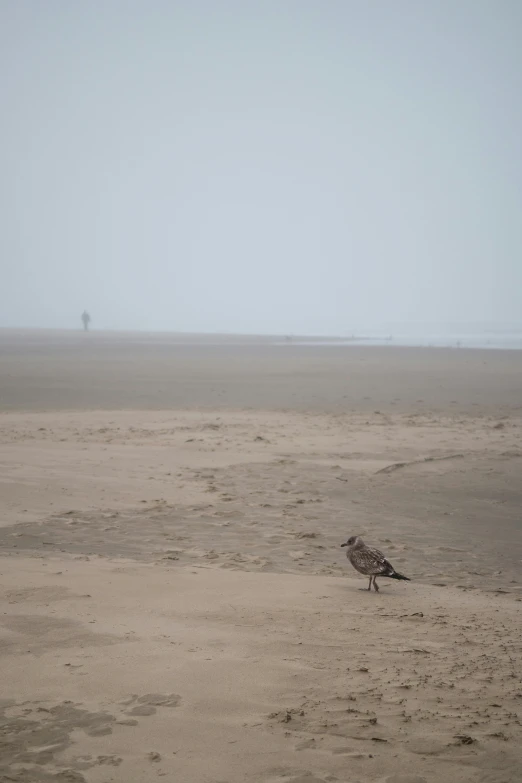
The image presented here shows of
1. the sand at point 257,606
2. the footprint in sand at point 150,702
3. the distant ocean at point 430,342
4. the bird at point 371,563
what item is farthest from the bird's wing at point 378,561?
the distant ocean at point 430,342

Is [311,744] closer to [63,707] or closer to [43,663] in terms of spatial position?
[63,707]

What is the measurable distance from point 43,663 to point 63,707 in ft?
1.89

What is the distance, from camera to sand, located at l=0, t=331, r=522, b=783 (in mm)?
3709

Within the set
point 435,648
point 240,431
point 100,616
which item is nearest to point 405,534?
point 435,648

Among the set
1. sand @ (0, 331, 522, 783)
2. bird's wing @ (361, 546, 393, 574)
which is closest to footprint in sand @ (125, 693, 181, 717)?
sand @ (0, 331, 522, 783)

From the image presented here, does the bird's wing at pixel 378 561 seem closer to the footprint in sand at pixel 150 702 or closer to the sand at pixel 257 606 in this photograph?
the sand at pixel 257 606

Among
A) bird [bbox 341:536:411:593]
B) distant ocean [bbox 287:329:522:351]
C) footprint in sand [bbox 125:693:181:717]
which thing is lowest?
footprint in sand [bbox 125:693:181:717]

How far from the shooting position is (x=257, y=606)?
5707 millimetres

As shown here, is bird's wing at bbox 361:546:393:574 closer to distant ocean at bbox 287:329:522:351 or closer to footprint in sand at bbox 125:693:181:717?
footprint in sand at bbox 125:693:181:717

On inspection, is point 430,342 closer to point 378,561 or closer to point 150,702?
point 378,561

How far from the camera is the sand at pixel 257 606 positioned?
12.2ft

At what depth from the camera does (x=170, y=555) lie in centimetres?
740

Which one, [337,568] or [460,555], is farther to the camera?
[460,555]

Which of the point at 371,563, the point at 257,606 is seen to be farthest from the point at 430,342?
the point at 257,606
